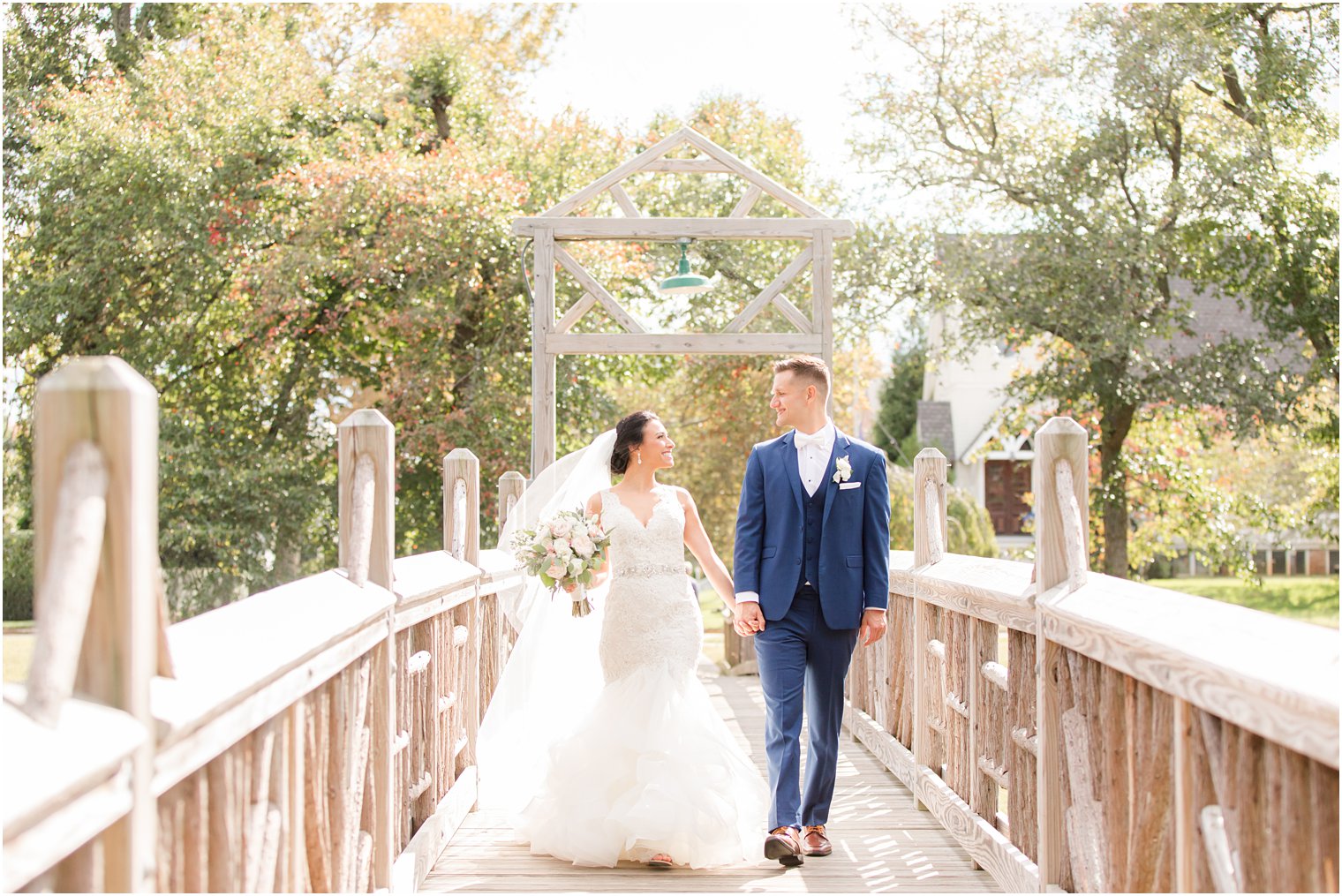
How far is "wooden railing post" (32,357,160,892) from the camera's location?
5.93 ft

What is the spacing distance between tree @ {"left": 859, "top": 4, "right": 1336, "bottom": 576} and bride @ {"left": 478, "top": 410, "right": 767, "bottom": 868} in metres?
10.8

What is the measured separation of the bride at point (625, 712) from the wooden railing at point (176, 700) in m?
0.87

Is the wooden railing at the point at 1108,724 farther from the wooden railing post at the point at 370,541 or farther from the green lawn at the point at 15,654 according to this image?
the green lawn at the point at 15,654

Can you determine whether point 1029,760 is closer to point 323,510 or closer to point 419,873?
point 419,873

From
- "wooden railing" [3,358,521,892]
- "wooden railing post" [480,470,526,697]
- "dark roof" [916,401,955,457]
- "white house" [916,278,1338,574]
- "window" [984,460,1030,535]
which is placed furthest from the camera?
"window" [984,460,1030,535]

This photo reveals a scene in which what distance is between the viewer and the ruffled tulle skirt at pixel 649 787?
14.8ft

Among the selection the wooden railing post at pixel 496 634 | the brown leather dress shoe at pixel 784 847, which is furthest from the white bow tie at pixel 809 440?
the wooden railing post at pixel 496 634

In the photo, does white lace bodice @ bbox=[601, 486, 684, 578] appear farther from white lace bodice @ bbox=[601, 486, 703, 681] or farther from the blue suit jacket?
the blue suit jacket

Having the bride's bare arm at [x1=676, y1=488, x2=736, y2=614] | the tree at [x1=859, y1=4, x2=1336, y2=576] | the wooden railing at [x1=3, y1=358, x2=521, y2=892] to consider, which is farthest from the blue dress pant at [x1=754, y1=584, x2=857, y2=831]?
the tree at [x1=859, y1=4, x2=1336, y2=576]

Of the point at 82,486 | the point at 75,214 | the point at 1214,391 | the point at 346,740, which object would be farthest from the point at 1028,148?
the point at 82,486

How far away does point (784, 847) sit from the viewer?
179 inches

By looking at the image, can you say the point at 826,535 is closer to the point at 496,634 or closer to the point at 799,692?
the point at 799,692

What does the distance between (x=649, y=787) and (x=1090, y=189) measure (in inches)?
509

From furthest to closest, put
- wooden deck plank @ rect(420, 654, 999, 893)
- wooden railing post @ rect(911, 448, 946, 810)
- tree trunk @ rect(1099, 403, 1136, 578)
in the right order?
tree trunk @ rect(1099, 403, 1136, 578) → wooden railing post @ rect(911, 448, 946, 810) → wooden deck plank @ rect(420, 654, 999, 893)
